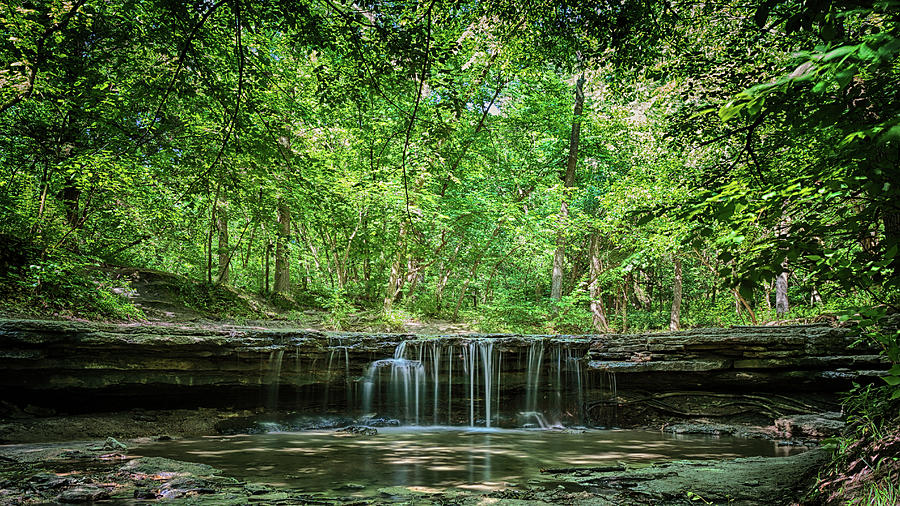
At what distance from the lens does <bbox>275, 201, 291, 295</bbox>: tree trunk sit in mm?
13250

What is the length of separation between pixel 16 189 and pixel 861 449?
12044 millimetres

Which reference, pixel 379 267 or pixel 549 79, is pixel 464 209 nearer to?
pixel 379 267

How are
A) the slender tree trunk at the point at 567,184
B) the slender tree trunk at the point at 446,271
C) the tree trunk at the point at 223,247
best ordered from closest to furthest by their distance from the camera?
the tree trunk at the point at 223,247
the slender tree trunk at the point at 567,184
the slender tree trunk at the point at 446,271

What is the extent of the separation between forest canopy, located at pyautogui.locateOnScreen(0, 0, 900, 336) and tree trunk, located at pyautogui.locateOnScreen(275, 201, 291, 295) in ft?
0.29

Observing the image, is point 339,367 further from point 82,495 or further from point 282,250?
point 282,250

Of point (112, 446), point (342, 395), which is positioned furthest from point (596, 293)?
point (112, 446)

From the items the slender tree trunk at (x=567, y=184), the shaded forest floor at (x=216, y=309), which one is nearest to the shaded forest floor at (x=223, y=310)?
the shaded forest floor at (x=216, y=309)

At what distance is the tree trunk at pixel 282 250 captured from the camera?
1325 centimetres

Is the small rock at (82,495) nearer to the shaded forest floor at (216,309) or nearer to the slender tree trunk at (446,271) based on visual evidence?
the shaded forest floor at (216,309)

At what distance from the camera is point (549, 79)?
16.2 m

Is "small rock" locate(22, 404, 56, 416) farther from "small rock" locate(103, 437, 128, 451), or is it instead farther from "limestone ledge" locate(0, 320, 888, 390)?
"small rock" locate(103, 437, 128, 451)

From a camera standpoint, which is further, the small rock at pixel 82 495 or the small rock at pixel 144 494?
the small rock at pixel 144 494

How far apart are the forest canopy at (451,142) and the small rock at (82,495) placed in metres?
2.73

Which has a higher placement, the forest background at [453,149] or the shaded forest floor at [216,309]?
the forest background at [453,149]
